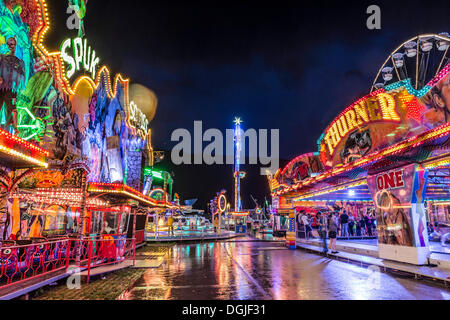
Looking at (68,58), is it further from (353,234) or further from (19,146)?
(353,234)

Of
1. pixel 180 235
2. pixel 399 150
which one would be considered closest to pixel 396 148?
pixel 399 150

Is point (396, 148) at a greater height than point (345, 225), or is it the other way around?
point (396, 148)

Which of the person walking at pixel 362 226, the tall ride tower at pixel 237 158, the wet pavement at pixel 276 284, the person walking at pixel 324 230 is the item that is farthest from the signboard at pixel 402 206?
the tall ride tower at pixel 237 158

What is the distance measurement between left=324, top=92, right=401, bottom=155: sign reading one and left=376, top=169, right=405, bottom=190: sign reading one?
205cm

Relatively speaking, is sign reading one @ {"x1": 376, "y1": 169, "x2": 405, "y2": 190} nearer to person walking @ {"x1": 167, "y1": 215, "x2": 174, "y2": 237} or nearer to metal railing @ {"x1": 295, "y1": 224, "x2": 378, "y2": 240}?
metal railing @ {"x1": 295, "y1": 224, "x2": 378, "y2": 240}

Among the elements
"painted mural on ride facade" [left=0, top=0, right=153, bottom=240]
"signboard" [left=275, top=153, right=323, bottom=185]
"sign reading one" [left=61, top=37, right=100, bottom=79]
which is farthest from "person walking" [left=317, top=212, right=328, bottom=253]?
"sign reading one" [left=61, top=37, right=100, bottom=79]

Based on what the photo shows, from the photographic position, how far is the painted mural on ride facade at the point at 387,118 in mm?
8500

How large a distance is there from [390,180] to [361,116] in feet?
10.0

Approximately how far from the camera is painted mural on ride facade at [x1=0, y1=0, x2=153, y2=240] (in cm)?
920

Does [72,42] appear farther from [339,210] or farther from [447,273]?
[339,210]

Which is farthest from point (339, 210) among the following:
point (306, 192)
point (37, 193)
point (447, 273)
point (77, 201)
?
point (37, 193)

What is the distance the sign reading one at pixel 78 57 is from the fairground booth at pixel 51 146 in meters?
0.05

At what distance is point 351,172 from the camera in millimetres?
12305

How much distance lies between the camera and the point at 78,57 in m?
13.7
